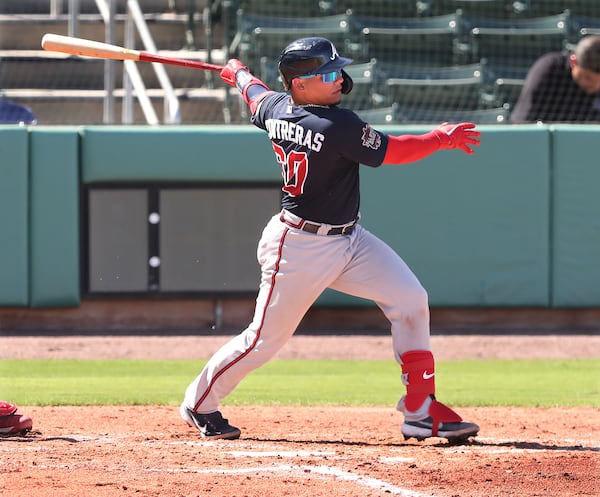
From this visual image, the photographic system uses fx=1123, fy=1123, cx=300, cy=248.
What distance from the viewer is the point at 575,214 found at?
29.2 ft

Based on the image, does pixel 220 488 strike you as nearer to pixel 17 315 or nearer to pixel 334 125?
pixel 334 125

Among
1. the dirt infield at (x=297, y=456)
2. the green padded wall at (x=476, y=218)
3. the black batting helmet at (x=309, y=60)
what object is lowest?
the dirt infield at (x=297, y=456)

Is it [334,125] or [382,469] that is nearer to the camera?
[382,469]

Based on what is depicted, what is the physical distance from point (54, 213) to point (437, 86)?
418 centimetres

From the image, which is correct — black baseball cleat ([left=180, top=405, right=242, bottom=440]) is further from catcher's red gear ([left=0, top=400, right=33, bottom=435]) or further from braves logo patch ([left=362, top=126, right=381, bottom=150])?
braves logo patch ([left=362, top=126, right=381, bottom=150])

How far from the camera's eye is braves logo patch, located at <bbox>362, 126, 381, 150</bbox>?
4.30m

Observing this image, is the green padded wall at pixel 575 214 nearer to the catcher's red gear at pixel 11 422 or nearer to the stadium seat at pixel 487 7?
the stadium seat at pixel 487 7

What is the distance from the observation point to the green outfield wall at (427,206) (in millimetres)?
8820

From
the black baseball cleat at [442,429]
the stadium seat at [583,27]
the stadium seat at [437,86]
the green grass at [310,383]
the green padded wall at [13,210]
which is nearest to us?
the black baseball cleat at [442,429]

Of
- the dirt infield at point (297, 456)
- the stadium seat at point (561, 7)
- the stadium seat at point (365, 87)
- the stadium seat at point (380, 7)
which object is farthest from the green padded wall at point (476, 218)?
the stadium seat at point (561, 7)

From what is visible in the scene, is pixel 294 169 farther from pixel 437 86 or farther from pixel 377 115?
pixel 437 86

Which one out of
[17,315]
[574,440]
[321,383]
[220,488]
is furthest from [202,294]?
[220,488]

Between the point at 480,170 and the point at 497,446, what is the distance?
4.65 meters

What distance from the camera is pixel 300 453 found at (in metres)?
4.33
